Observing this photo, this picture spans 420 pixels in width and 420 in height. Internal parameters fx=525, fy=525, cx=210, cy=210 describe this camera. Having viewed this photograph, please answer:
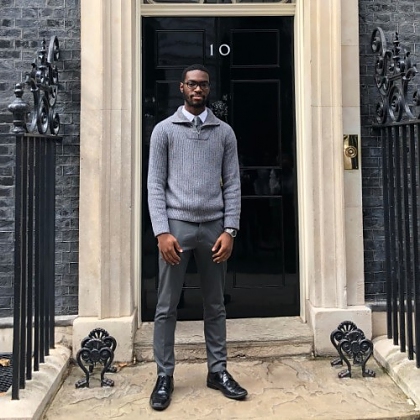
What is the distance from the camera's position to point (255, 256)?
4270 mm

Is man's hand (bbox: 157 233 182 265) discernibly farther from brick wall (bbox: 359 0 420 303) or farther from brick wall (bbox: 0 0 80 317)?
Result: brick wall (bbox: 359 0 420 303)

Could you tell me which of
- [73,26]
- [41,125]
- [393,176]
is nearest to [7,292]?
[41,125]

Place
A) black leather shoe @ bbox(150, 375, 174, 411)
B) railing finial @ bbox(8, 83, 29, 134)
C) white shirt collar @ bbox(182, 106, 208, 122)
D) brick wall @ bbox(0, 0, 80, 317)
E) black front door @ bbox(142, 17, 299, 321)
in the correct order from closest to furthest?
railing finial @ bbox(8, 83, 29, 134) → black leather shoe @ bbox(150, 375, 174, 411) → white shirt collar @ bbox(182, 106, 208, 122) → brick wall @ bbox(0, 0, 80, 317) → black front door @ bbox(142, 17, 299, 321)

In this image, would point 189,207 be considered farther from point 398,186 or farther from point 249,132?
point 398,186

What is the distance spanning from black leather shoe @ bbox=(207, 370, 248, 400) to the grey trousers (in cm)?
4

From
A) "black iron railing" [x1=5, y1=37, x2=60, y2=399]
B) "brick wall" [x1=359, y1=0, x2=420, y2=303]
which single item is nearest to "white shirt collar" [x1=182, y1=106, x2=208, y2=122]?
"black iron railing" [x1=5, y1=37, x2=60, y2=399]

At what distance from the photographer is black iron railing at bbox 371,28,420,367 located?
3471mm

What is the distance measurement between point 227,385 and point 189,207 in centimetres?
110

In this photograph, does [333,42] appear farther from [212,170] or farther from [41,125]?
[41,125]

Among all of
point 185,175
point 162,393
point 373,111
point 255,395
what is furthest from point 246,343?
point 373,111

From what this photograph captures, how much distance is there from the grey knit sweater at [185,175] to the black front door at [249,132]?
43.4 inches

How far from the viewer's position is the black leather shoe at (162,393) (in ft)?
9.98

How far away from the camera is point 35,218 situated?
326 centimetres

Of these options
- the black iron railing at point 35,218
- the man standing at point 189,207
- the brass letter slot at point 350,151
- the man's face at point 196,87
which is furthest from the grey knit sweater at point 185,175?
the brass letter slot at point 350,151
